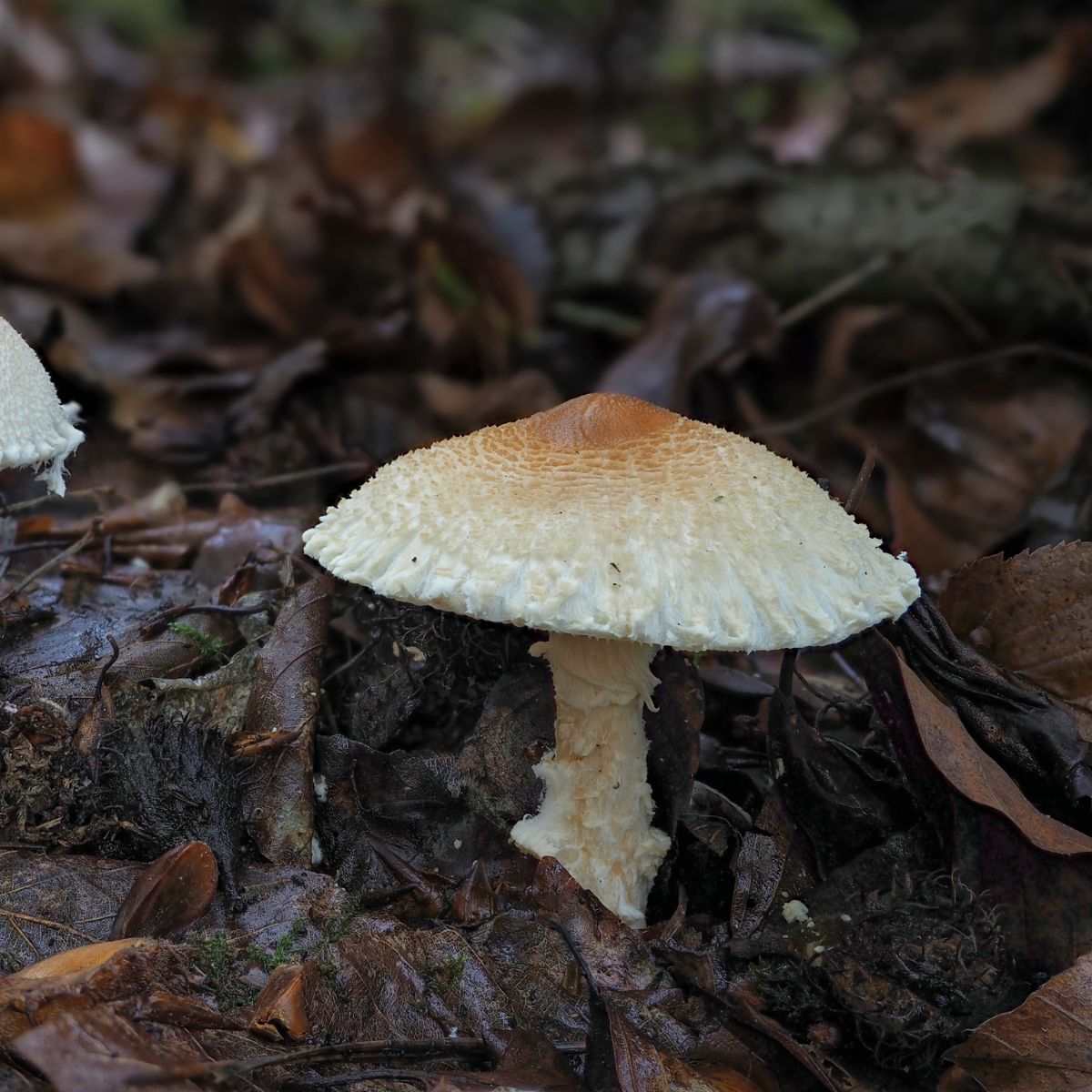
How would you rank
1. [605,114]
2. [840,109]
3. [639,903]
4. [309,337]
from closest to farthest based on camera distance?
1. [639,903]
2. [309,337]
3. [840,109]
4. [605,114]

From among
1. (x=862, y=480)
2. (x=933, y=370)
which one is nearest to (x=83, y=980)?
(x=862, y=480)

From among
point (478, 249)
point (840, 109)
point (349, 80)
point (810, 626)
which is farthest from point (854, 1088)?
point (349, 80)

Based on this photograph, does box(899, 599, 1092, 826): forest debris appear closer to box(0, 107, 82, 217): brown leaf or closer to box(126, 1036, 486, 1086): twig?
box(126, 1036, 486, 1086): twig

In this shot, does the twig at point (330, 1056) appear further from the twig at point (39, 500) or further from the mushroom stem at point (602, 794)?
the twig at point (39, 500)

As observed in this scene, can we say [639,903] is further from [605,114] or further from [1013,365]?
[605,114]

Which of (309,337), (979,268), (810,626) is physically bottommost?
(309,337)

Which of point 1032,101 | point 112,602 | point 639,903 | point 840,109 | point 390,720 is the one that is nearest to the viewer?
point 639,903

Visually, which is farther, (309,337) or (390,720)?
(309,337)
